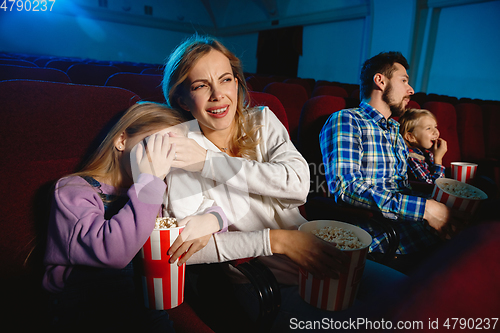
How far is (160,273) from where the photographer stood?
2.25 feet

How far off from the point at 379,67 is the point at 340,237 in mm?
1225

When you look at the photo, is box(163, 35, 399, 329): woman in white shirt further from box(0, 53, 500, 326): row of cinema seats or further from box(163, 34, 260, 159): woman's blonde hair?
box(0, 53, 500, 326): row of cinema seats

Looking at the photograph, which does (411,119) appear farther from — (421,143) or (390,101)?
(390,101)

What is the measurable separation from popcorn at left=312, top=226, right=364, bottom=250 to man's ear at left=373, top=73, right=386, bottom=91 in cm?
110

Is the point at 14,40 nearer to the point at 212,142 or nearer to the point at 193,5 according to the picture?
the point at 193,5

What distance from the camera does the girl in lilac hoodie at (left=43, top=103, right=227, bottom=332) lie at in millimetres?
658

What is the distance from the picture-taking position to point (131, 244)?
2.14 feet

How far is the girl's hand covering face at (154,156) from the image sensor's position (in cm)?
74

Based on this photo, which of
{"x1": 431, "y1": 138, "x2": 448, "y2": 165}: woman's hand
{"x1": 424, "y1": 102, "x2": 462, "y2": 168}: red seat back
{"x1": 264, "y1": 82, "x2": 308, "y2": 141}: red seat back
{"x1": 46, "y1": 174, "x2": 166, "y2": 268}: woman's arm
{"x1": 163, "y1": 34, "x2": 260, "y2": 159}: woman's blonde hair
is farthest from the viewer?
{"x1": 424, "y1": 102, "x2": 462, "y2": 168}: red seat back

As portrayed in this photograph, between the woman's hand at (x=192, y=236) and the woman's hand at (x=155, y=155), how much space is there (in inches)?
5.8

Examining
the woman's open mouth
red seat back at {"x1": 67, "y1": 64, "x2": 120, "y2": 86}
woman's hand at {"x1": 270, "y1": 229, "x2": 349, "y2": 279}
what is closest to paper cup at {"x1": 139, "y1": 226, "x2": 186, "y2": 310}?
woman's hand at {"x1": 270, "y1": 229, "x2": 349, "y2": 279}

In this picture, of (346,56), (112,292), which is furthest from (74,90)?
(346,56)

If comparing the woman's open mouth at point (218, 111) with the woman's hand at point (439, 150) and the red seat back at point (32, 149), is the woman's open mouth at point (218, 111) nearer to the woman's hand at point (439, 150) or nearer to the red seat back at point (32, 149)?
the red seat back at point (32, 149)

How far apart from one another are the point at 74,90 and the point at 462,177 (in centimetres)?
187
